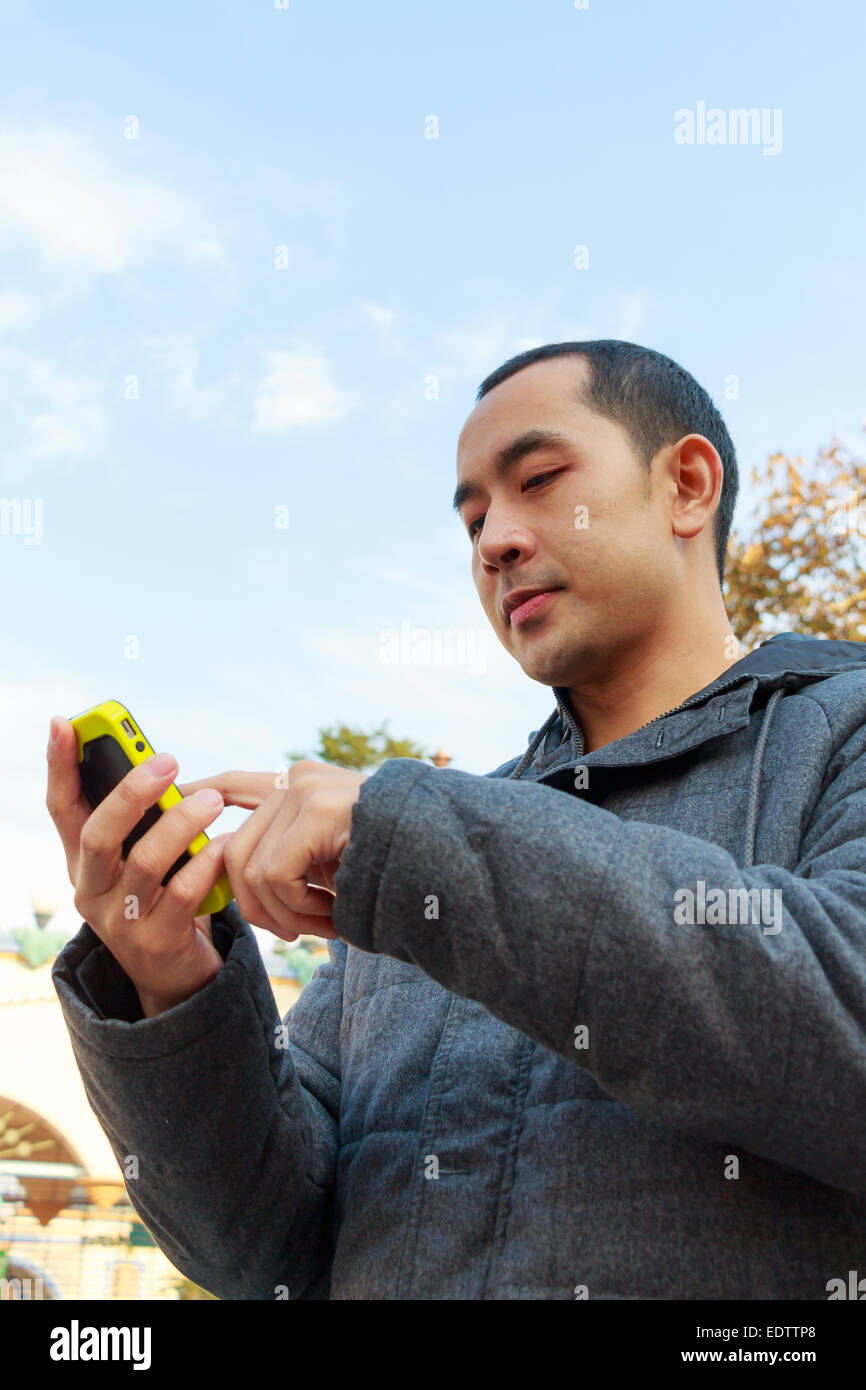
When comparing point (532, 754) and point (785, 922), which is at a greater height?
point (532, 754)

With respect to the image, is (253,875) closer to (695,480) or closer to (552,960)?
(552,960)

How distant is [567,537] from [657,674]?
339mm

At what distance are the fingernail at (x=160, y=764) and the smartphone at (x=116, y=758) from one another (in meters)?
0.07

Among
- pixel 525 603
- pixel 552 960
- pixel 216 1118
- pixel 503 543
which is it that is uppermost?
pixel 503 543

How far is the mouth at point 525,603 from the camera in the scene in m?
2.12

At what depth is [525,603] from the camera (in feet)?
7.07

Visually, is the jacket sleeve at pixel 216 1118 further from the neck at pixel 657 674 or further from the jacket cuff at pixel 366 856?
the neck at pixel 657 674

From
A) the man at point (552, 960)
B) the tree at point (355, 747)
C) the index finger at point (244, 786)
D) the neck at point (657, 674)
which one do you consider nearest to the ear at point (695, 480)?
the man at point (552, 960)

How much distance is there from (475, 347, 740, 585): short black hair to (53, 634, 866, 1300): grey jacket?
1.61 feet

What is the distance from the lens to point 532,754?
7.95ft

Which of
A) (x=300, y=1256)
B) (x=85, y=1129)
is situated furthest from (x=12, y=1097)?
(x=300, y=1256)

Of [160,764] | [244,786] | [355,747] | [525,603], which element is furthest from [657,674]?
[355,747]

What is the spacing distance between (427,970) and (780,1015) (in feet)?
1.24
